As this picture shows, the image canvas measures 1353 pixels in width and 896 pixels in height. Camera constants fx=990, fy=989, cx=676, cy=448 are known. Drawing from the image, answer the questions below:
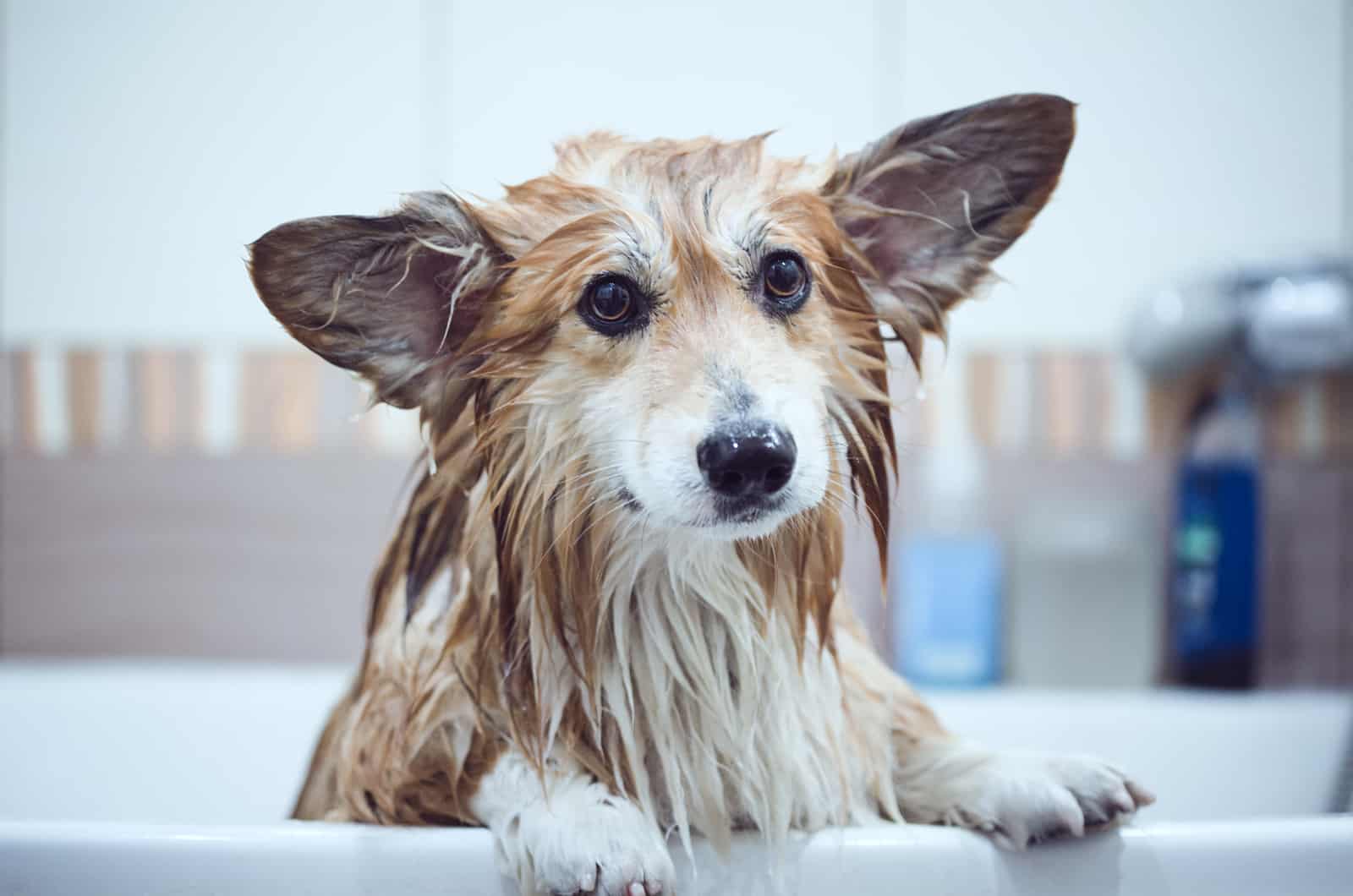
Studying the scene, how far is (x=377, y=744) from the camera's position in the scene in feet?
→ 2.02

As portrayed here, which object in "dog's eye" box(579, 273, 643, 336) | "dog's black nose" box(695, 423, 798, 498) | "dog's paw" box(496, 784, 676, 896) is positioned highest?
"dog's eye" box(579, 273, 643, 336)

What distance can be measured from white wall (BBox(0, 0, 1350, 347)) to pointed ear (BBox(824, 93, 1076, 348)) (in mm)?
98

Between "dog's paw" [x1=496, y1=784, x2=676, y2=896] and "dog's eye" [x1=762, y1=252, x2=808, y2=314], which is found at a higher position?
"dog's eye" [x1=762, y1=252, x2=808, y2=314]

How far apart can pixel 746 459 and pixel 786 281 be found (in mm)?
126

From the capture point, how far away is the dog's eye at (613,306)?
1.76ft

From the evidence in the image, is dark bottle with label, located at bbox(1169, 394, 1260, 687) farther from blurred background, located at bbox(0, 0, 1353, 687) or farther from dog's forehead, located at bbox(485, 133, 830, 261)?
dog's forehead, located at bbox(485, 133, 830, 261)

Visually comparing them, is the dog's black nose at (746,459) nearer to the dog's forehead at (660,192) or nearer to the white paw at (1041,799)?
the dog's forehead at (660,192)

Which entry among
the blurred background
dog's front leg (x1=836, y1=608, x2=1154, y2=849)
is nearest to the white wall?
the blurred background

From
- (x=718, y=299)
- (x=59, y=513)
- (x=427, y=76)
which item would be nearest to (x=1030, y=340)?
(x=427, y=76)

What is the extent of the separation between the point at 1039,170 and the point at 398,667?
0.50 meters

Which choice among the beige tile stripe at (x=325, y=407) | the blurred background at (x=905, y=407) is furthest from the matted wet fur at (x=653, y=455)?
the beige tile stripe at (x=325, y=407)

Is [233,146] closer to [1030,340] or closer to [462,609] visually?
[462,609]

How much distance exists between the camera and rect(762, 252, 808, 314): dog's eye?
1.80 feet

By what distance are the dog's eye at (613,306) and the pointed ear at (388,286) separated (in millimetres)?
59
